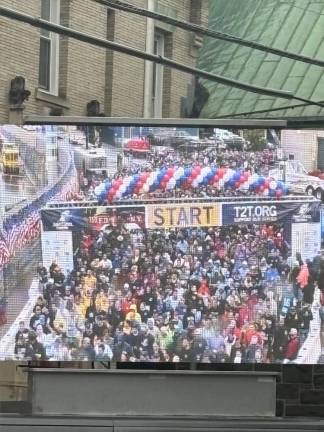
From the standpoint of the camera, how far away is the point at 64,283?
197 inches

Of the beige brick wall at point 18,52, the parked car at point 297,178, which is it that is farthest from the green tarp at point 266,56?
the parked car at point 297,178

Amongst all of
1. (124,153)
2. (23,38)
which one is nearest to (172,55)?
(23,38)

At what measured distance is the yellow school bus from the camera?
505 centimetres

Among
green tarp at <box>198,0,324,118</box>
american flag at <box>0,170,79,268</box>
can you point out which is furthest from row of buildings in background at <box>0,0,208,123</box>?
american flag at <box>0,170,79,268</box>

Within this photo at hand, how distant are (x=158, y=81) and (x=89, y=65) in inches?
99.3

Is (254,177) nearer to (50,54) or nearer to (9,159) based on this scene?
(9,159)

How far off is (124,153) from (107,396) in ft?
4.87

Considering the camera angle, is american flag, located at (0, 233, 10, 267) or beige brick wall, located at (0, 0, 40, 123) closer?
american flag, located at (0, 233, 10, 267)

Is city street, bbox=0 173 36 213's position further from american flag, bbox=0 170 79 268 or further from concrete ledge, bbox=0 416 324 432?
concrete ledge, bbox=0 416 324 432

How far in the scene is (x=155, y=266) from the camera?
16.4ft

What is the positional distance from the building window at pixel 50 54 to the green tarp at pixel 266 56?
11.3 feet

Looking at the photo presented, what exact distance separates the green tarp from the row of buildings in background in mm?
795

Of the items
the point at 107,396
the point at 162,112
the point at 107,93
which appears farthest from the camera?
the point at 162,112

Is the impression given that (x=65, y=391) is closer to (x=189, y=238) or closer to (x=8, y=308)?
(x=8, y=308)
